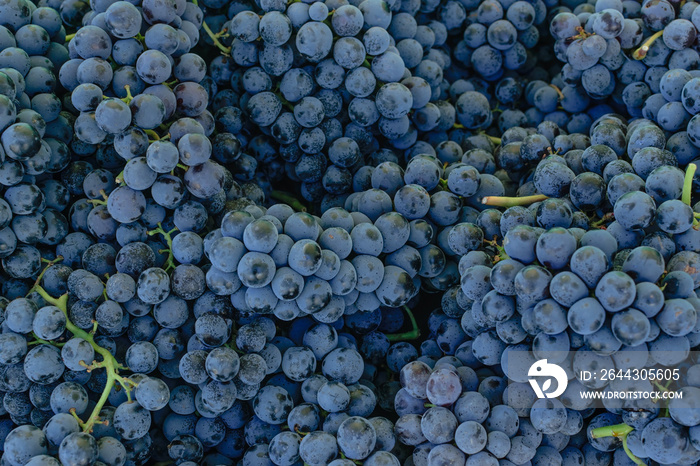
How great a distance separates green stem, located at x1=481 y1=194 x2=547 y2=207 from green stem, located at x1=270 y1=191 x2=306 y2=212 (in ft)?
1.73

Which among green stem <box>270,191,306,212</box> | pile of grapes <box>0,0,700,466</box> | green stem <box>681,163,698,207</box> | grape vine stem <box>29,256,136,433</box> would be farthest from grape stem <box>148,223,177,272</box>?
green stem <box>681,163,698,207</box>

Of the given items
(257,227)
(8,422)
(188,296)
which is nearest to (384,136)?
(257,227)

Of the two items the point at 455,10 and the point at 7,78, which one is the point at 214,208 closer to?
the point at 7,78

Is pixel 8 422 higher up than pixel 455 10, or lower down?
lower down

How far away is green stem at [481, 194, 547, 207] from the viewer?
1507 millimetres

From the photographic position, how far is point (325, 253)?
140 cm

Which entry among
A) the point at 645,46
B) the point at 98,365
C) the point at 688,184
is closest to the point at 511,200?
the point at 688,184

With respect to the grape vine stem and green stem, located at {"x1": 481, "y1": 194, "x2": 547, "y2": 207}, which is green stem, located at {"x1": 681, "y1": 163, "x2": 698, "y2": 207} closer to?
green stem, located at {"x1": 481, "y1": 194, "x2": 547, "y2": 207}

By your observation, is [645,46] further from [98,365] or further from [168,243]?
[98,365]

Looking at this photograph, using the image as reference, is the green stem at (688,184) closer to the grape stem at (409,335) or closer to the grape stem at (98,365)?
the grape stem at (409,335)

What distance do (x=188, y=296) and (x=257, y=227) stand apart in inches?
9.1

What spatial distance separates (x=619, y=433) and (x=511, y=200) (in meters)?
0.56

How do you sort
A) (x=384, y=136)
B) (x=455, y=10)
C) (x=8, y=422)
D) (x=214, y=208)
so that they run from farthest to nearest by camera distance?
(x=455, y=10) → (x=384, y=136) → (x=214, y=208) → (x=8, y=422)

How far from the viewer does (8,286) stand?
1444mm
